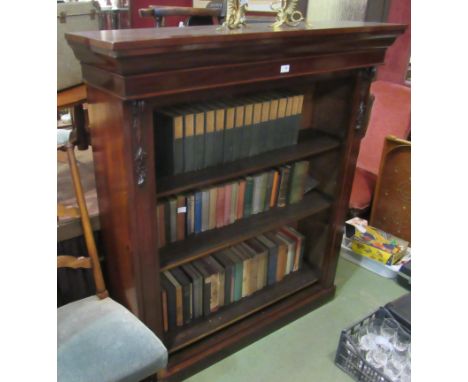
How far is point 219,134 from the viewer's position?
145 centimetres

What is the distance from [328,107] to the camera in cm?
178

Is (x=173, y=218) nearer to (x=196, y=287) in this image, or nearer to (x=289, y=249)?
(x=196, y=287)

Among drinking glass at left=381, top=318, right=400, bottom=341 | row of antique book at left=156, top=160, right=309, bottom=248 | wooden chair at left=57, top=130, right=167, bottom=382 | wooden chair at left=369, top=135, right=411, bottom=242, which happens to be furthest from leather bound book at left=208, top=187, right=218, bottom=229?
wooden chair at left=369, top=135, right=411, bottom=242

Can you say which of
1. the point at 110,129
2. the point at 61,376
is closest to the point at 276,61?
the point at 110,129

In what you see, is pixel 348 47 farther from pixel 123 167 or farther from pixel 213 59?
pixel 123 167

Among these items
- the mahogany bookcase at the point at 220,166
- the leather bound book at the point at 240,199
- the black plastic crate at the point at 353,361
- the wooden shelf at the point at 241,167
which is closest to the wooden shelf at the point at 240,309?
the mahogany bookcase at the point at 220,166

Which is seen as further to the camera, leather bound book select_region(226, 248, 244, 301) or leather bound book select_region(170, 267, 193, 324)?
leather bound book select_region(226, 248, 244, 301)

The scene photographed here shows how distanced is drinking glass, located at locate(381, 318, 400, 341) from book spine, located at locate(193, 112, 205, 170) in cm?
110

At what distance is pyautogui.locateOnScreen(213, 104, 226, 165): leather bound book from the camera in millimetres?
1413

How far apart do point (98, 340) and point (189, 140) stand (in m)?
0.70

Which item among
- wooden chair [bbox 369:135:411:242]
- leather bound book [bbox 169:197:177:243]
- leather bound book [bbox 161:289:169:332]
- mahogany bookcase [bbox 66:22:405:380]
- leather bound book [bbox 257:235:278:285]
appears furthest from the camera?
wooden chair [bbox 369:135:411:242]

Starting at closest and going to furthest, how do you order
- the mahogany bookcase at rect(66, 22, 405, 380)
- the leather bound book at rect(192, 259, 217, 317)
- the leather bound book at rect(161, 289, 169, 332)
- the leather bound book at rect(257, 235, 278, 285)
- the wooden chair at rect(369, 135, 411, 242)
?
the mahogany bookcase at rect(66, 22, 405, 380)
the leather bound book at rect(161, 289, 169, 332)
the leather bound book at rect(192, 259, 217, 317)
the leather bound book at rect(257, 235, 278, 285)
the wooden chair at rect(369, 135, 411, 242)

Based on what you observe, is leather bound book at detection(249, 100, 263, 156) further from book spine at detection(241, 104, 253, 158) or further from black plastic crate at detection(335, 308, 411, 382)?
black plastic crate at detection(335, 308, 411, 382)

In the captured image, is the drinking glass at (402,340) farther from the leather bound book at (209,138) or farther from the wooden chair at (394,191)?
the leather bound book at (209,138)
